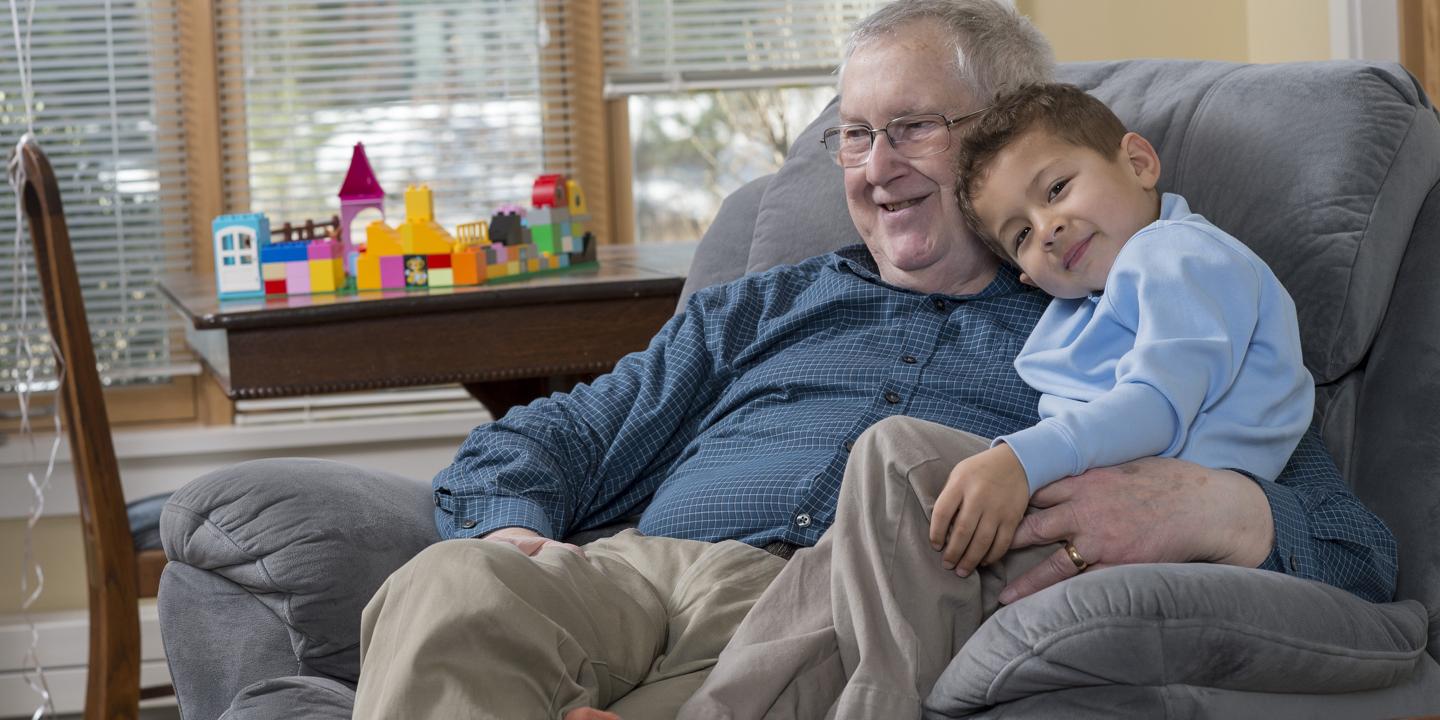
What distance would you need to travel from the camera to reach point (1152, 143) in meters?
1.55

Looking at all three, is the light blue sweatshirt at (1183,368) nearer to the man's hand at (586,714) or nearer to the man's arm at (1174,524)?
the man's arm at (1174,524)

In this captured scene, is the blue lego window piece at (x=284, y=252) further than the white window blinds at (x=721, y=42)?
No

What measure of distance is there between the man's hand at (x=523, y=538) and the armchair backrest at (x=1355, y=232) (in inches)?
29.2

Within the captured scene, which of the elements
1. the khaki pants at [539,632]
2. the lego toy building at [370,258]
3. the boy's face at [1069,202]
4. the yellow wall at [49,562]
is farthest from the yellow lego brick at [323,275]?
the yellow wall at [49,562]

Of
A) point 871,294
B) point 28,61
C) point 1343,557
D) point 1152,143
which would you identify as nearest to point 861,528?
point 1343,557

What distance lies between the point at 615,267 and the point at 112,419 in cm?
158

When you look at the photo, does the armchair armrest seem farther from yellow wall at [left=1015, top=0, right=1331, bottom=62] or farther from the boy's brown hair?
yellow wall at [left=1015, top=0, right=1331, bottom=62]

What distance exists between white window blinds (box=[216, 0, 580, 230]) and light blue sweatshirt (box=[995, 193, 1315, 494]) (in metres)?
2.26

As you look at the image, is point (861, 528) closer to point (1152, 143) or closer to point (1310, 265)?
point (1310, 265)

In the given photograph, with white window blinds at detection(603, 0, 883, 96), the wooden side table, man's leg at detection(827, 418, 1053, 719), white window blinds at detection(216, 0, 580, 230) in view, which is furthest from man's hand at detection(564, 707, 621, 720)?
white window blinds at detection(603, 0, 883, 96)

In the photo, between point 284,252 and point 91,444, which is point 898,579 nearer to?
point 284,252

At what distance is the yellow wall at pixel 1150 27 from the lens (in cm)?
312

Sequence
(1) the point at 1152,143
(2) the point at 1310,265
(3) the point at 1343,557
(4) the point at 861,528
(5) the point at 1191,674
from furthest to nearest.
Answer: (1) the point at 1152,143
(2) the point at 1310,265
(3) the point at 1343,557
(4) the point at 861,528
(5) the point at 1191,674

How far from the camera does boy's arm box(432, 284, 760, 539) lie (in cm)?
150
